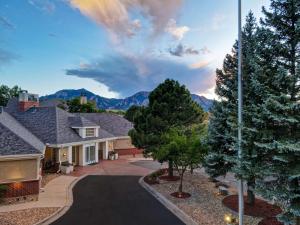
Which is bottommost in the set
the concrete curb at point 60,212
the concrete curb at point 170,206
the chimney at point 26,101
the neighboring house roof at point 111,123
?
the concrete curb at point 170,206

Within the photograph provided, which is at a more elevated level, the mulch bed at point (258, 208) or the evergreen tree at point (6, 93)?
Answer: the evergreen tree at point (6, 93)

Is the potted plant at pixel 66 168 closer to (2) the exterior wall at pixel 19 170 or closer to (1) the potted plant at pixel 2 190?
(2) the exterior wall at pixel 19 170

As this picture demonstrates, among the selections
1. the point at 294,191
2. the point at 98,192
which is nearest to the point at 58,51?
the point at 98,192

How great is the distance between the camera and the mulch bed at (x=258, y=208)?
46.7ft

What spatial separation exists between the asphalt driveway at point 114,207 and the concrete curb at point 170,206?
0.30 meters

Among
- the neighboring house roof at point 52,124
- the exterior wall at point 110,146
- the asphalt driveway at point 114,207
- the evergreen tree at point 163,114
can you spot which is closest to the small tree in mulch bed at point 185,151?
the asphalt driveway at point 114,207

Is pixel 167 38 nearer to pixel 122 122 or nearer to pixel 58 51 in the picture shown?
pixel 58 51

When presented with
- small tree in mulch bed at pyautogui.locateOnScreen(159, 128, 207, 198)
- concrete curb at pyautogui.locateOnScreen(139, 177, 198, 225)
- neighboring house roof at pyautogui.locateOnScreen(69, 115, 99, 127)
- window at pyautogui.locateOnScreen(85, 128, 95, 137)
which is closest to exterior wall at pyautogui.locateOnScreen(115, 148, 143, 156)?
window at pyautogui.locateOnScreen(85, 128, 95, 137)

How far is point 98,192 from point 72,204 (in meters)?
3.25

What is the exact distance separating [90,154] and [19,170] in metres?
15.3

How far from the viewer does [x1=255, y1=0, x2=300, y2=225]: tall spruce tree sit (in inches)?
398

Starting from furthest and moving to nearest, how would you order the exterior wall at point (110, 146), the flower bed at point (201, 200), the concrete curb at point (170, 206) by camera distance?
1. the exterior wall at point (110, 146)
2. the concrete curb at point (170, 206)
3. the flower bed at point (201, 200)

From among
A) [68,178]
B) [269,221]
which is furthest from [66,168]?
[269,221]

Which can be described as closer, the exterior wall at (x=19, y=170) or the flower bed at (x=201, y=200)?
the flower bed at (x=201, y=200)
